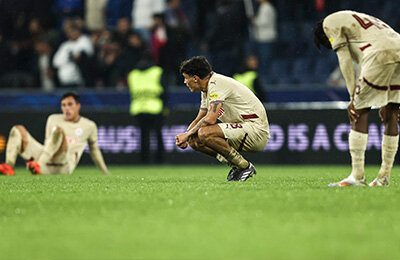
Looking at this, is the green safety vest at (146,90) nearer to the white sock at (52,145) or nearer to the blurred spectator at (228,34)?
the blurred spectator at (228,34)

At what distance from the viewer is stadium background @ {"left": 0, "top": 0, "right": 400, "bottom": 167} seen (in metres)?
13.6

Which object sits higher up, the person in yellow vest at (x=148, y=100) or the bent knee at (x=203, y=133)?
the bent knee at (x=203, y=133)

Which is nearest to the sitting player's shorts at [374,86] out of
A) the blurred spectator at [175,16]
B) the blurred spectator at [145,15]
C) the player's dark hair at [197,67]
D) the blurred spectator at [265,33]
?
the player's dark hair at [197,67]

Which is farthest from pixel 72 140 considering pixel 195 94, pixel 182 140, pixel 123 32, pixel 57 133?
pixel 123 32

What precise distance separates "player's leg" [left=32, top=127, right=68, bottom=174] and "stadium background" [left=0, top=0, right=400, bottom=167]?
11.4 feet

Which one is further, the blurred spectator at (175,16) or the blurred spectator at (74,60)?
the blurred spectator at (175,16)

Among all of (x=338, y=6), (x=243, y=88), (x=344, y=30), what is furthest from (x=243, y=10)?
(x=344, y=30)

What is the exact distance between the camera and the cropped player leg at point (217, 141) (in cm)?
743

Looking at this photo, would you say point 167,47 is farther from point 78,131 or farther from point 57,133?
point 57,133

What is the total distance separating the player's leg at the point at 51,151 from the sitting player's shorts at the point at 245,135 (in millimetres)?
3475

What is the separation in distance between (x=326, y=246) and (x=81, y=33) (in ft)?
47.1

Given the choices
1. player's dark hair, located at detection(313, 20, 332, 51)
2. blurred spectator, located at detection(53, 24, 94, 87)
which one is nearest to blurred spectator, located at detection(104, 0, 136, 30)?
blurred spectator, located at detection(53, 24, 94, 87)

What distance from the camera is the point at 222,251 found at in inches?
135

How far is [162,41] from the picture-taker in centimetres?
1636
